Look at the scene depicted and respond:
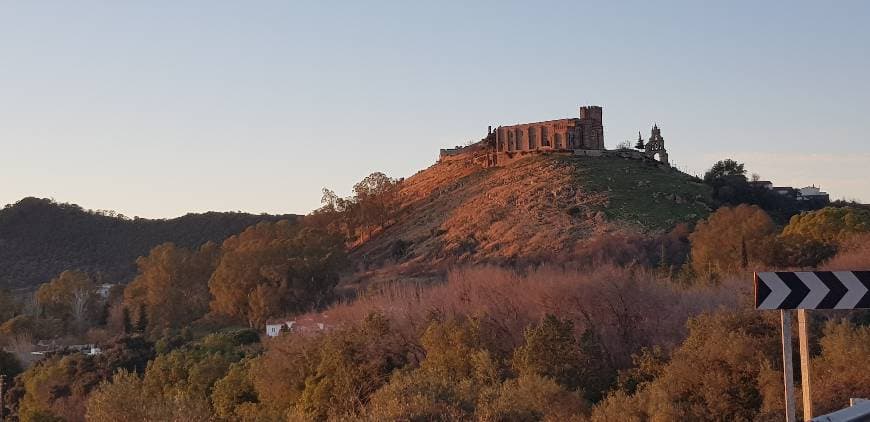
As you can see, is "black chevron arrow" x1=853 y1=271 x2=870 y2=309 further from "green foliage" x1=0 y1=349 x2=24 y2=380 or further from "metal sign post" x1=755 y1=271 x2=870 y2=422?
"green foliage" x1=0 y1=349 x2=24 y2=380

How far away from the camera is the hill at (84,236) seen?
357 ft

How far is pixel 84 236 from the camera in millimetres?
119062

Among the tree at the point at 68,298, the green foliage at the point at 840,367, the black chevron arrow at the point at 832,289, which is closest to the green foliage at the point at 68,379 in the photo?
the tree at the point at 68,298

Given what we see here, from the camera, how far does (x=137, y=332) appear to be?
59.4m

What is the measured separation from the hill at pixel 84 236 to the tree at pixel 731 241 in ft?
238

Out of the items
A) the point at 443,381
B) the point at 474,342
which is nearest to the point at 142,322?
the point at 474,342

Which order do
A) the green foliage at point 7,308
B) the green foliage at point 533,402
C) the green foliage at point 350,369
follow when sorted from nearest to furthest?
1. the green foliage at point 533,402
2. the green foliage at point 350,369
3. the green foliage at point 7,308

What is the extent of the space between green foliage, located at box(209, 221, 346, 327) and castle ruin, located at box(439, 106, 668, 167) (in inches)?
1166

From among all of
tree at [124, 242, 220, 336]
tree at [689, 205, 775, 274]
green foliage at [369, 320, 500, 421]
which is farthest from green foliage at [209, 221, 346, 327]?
green foliage at [369, 320, 500, 421]

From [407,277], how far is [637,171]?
2589cm

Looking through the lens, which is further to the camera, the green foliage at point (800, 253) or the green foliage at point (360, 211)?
the green foliage at point (360, 211)

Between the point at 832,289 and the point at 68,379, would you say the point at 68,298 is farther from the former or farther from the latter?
the point at 832,289

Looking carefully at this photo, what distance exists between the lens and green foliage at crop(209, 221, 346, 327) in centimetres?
5603

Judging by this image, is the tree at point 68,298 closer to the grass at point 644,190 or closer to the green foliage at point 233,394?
the green foliage at point 233,394
